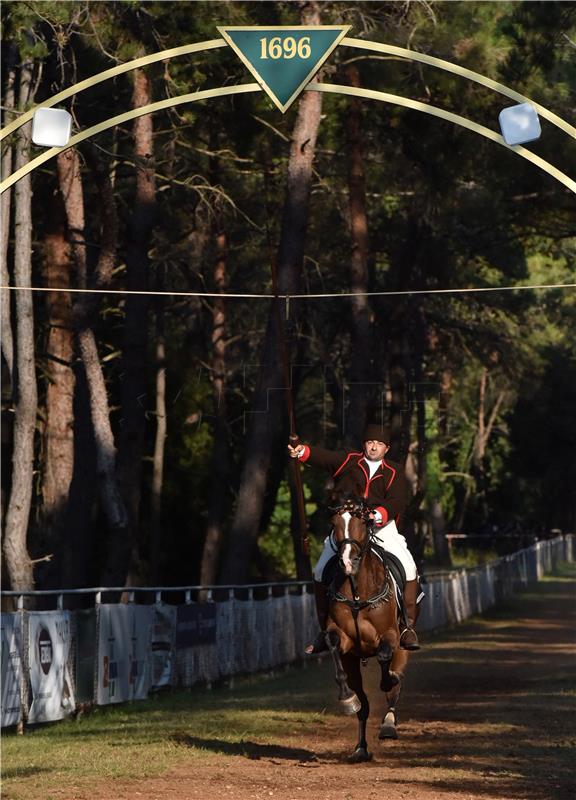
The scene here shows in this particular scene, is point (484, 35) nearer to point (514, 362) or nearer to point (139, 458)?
point (139, 458)

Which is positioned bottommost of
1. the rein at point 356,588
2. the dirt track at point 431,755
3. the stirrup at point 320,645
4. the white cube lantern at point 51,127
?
the dirt track at point 431,755

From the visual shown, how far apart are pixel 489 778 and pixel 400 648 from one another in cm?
156

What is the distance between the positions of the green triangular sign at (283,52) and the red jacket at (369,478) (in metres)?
3.27

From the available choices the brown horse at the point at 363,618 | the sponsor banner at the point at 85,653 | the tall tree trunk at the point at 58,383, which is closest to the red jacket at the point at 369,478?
the brown horse at the point at 363,618

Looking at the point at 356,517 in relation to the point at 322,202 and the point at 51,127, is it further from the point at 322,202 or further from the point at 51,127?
the point at 322,202

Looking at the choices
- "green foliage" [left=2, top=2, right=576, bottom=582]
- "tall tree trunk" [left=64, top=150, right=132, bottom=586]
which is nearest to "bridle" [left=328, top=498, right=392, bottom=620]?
"green foliage" [left=2, top=2, right=576, bottom=582]

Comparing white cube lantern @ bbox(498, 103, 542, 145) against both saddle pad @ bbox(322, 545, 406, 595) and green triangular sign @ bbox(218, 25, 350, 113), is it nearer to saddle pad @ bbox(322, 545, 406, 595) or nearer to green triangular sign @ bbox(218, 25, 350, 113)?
green triangular sign @ bbox(218, 25, 350, 113)

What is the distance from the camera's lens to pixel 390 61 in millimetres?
34125

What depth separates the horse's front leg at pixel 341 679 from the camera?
576 inches

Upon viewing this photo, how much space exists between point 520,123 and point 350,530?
4.03m

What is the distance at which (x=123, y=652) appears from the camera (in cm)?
2198

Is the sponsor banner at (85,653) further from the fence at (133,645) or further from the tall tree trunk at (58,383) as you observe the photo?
the tall tree trunk at (58,383)

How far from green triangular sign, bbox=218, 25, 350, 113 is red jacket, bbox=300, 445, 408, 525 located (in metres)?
3.27

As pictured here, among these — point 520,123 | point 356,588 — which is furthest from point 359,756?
point 520,123
